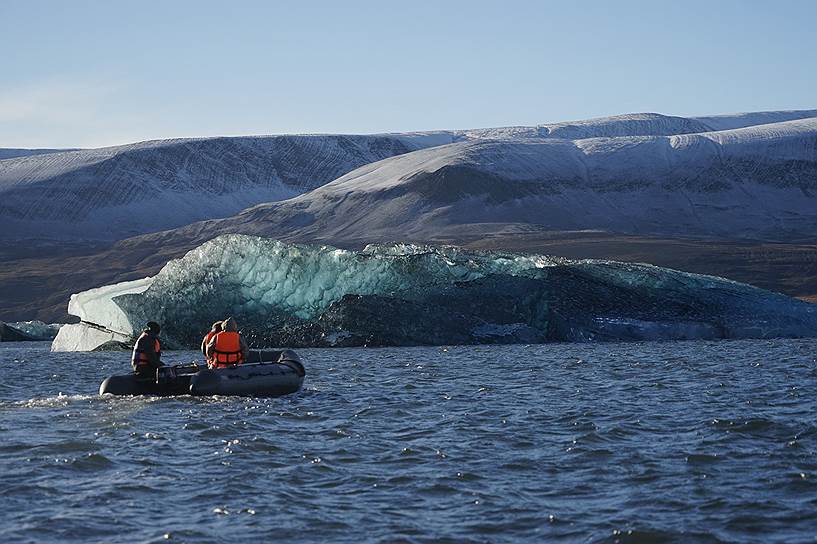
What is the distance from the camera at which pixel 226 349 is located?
21.2 meters

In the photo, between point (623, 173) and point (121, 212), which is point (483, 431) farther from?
point (121, 212)

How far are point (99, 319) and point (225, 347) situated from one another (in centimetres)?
1440

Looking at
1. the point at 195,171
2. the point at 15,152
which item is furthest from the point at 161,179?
the point at 15,152

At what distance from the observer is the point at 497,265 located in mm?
34531

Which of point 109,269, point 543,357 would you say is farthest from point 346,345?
point 109,269

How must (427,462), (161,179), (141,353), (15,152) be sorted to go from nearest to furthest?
(427,462), (141,353), (161,179), (15,152)

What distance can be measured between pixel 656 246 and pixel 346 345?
161ft

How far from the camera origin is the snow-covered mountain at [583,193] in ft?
342

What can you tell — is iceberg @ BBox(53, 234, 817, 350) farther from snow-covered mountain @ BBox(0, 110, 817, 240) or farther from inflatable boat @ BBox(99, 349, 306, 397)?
snow-covered mountain @ BBox(0, 110, 817, 240)

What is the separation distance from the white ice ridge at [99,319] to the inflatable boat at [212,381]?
1243cm

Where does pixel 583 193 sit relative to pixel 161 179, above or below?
below

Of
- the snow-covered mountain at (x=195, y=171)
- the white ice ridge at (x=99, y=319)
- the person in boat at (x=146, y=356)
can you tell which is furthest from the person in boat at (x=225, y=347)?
the snow-covered mountain at (x=195, y=171)

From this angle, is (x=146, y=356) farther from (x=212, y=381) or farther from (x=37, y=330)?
(x=37, y=330)

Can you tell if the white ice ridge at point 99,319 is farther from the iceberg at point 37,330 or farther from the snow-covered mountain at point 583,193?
the snow-covered mountain at point 583,193
